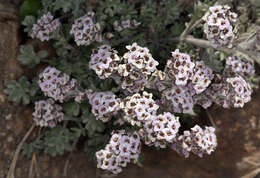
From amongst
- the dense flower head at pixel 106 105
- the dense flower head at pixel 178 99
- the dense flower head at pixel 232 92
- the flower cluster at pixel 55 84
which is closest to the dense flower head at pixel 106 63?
the dense flower head at pixel 106 105

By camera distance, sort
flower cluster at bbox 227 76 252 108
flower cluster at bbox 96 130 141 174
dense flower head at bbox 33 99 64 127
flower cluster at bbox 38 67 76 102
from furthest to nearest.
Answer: dense flower head at bbox 33 99 64 127 < flower cluster at bbox 38 67 76 102 < flower cluster at bbox 227 76 252 108 < flower cluster at bbox 96 130 141 174

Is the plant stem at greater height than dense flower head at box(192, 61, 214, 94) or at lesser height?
lesser

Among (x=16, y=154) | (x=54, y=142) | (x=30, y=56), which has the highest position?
(x=30, y=56)

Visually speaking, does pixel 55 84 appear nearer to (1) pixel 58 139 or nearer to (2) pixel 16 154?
(1) pixel 58 139

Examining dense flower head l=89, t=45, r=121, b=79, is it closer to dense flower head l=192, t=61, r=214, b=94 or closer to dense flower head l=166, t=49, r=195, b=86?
dense flower head l=166, t=49, r=195, b=86

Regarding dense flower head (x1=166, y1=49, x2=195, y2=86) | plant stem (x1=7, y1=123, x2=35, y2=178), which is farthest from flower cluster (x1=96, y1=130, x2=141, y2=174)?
plant stem (x1=7, y1=123, x2=35, y2=178)

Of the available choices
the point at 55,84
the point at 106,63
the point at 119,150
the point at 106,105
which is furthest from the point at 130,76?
the point at 55,84
